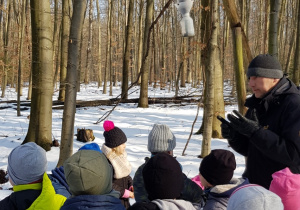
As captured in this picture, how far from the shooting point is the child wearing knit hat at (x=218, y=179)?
1908mm

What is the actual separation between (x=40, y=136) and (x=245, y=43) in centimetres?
438

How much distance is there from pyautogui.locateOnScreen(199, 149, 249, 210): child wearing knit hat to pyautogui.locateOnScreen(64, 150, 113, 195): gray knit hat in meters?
0.71

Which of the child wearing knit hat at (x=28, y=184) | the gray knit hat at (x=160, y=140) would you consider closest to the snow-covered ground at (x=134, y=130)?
the child wearing knit hat at (x=28, y=184)

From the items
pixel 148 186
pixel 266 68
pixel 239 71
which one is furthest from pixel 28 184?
pixel 239 71

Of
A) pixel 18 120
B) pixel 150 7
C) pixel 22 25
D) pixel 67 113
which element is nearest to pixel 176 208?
pixel 67 113

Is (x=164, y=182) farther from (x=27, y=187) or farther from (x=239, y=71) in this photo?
(x=239, y=71)

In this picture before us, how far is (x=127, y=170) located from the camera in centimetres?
291

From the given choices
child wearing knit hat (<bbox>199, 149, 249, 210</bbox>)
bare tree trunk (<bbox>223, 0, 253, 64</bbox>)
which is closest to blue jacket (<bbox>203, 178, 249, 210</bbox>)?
child wearing knit hat (<bbox>199, 149, 249, 210</bbox>)

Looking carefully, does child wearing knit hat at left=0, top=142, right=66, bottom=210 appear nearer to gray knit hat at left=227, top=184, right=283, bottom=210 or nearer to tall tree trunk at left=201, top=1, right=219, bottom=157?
gray knit hat at left=227, top=184, right=283, bottom=210

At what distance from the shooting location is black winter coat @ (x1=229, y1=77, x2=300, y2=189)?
191 centimetres

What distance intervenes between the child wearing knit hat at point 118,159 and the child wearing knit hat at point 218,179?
1.04 metres

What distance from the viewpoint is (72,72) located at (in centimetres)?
396

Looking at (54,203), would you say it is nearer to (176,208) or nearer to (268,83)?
(176,208)

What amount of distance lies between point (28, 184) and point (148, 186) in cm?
93
